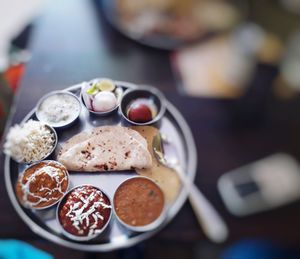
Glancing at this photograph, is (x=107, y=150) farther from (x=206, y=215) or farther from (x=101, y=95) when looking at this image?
(x=206, y=215)

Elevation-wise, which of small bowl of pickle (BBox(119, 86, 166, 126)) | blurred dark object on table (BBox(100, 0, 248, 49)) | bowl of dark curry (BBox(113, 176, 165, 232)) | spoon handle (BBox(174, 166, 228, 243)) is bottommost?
spoon handle (BBox(174, 166, 228, 243))

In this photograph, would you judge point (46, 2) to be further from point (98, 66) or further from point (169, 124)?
point (169, 124)

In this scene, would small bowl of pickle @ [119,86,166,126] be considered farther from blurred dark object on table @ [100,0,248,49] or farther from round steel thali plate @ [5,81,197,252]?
blurred dark object on table @ [100,0,248,49]

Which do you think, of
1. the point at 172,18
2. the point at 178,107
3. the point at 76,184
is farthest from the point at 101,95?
the point at 172,18

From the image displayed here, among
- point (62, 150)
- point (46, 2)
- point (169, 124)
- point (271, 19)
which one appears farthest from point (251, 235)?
point (46, 2)

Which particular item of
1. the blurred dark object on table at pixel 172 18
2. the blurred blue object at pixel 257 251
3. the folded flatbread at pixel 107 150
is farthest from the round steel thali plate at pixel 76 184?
the blurred dark object on table at pixel 172 18

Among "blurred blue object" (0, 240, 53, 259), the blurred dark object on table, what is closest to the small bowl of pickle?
"blurred blue object" (0, 240, 53, 259)
